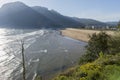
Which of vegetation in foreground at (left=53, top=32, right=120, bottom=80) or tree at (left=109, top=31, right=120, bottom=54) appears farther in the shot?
tree at (left=109, top=31, right=120, bottom=54)

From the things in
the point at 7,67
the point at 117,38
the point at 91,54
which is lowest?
the point at 7,67

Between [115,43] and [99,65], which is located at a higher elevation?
[115,43]

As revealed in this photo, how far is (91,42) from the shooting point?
90.7ft

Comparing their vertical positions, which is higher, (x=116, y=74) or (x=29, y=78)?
(x=116, y=74)

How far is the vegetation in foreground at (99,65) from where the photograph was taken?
38.0ft

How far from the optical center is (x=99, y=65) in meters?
13.8

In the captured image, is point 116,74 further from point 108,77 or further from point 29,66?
point 29,66

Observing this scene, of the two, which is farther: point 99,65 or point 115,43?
point 115,43

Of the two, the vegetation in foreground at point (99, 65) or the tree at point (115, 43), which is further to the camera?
the tree at point (115, 43)

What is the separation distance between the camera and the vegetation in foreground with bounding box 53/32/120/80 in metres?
11.6

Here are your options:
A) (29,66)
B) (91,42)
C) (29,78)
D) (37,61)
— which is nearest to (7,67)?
(29,66)

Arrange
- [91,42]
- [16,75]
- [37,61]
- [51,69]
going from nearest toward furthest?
1. [91,42]
2. [16,75]
3. [51,69]
4. [37,61]

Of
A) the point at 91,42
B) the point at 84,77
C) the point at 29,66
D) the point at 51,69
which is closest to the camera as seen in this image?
the point at 84,77

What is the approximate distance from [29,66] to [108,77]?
83.6 feet
